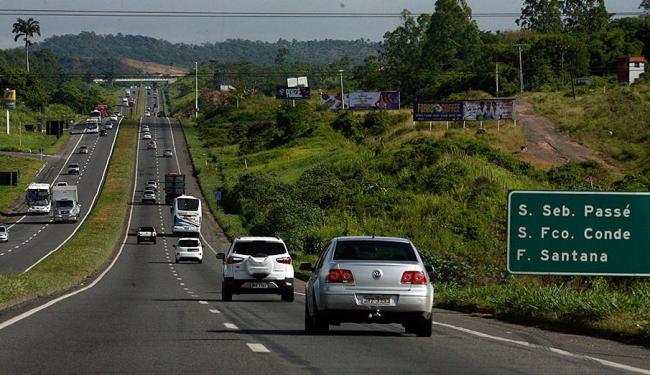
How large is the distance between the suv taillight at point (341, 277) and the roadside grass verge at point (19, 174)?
9201 cm

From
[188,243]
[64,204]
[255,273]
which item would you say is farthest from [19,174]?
[255,273]

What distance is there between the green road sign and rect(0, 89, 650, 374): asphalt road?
1630mm

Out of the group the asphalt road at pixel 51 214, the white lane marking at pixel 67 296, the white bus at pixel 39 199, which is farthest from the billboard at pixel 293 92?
the white bus at pixel 39 199

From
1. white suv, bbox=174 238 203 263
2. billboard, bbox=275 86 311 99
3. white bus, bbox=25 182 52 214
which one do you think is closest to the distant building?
billboard, bbox=275 86 311 99

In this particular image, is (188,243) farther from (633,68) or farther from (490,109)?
(633,68)

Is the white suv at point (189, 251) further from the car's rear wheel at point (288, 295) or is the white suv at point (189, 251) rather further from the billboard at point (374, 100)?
the billboard at point (374, 100)

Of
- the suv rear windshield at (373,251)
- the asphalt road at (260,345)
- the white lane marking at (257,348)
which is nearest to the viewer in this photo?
the asphalt road at (260,345)

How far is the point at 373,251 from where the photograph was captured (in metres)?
18.7

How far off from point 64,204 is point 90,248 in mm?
28964

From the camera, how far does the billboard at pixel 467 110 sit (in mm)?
102500

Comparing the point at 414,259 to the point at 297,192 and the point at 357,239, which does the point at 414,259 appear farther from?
the point at 297,192

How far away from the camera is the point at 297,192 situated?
99188 millimetres

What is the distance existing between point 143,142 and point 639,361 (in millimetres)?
152800

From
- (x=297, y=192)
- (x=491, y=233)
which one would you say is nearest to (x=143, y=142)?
(x=297, y=192)
